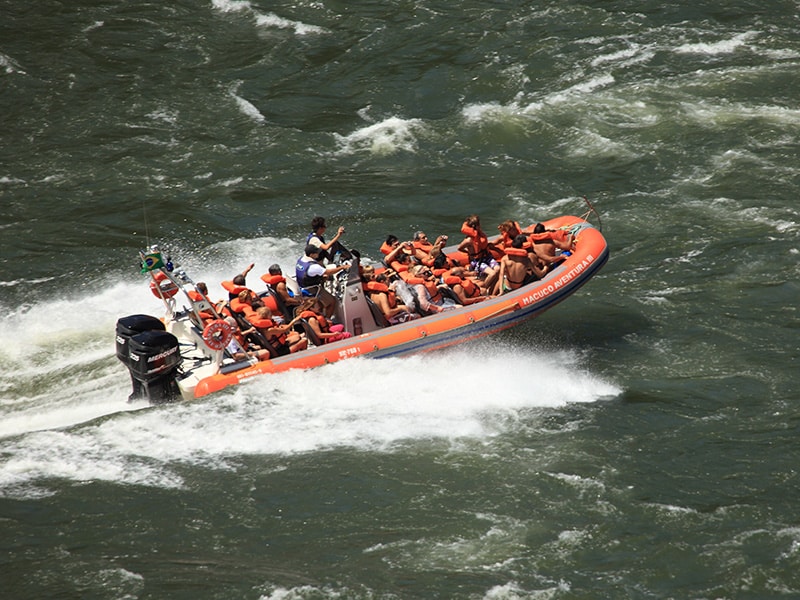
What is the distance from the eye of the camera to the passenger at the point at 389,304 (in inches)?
492

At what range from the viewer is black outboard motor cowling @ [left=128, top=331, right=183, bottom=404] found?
11.2 m

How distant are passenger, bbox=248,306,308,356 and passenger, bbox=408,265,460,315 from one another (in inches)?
60.1

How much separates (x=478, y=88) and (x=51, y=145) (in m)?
7.63

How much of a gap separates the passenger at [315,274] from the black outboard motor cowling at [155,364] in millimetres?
1682

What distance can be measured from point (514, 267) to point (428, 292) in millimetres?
1132

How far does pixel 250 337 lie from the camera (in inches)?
470

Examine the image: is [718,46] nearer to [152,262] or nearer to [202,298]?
[202,298]

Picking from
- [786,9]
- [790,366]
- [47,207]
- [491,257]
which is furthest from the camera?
[786,9]

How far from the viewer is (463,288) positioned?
13.0m

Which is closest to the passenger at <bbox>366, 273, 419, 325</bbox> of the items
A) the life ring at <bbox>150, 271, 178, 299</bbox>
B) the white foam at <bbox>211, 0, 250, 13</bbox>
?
the life ring at <bbox>150, 271, 178, 299</bbox>

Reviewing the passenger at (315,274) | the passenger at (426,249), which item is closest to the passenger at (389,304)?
the passenger at (315,274)

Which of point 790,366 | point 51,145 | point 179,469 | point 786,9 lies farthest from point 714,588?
point 786,9

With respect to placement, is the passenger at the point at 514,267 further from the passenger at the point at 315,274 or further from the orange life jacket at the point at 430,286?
the passenger at the point at 315,274

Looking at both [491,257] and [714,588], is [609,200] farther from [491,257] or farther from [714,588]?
[714,588]
